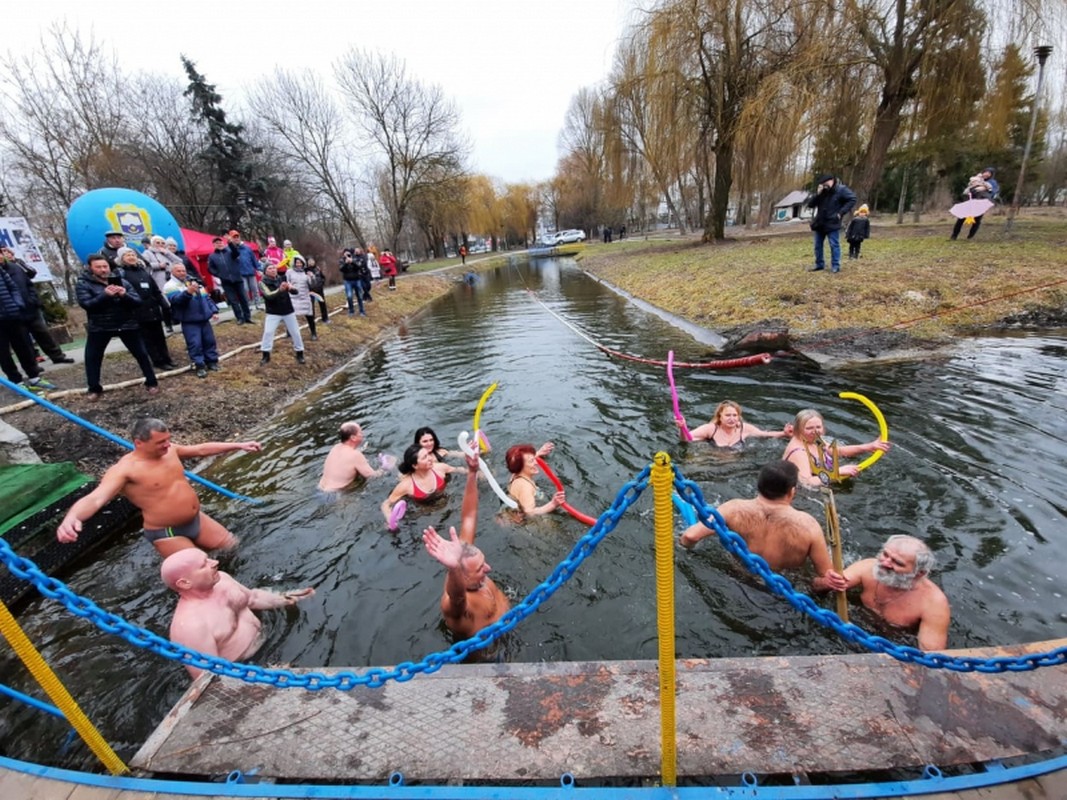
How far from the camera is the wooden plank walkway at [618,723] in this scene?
2.14 m

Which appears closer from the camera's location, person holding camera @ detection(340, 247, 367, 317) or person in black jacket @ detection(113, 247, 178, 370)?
person in black jacket @ detection(113, 247, 178, 370)

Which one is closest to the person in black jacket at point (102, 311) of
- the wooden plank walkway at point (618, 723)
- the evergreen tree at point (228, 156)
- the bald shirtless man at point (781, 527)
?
the wooden plank walkway at point (618, 723)

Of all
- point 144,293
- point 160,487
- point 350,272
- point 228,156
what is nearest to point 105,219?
point 350,272

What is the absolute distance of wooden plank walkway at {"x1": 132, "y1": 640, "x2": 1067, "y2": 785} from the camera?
214 centimetres

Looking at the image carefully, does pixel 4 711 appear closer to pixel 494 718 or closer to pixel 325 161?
pixel 494 718

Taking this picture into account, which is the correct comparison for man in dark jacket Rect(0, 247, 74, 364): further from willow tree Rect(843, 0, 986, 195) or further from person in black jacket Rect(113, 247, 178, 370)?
willow tree Rect(843, 0, 986, 195)

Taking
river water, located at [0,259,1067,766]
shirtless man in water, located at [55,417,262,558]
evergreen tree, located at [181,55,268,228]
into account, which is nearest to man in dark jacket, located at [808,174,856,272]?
river water, located at [0,259,1067,766]

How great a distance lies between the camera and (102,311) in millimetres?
6820

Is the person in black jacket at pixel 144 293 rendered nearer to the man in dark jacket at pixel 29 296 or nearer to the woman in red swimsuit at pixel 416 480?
the man in dark jacket at pixel 29 296

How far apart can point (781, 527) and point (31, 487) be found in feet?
22.8

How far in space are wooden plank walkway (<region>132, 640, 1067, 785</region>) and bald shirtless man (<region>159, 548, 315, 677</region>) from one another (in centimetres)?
52

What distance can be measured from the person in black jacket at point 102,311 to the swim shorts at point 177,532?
4.21 metres

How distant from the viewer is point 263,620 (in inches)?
151

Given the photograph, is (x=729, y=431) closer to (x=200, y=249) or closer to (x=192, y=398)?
(x=192, y=398)
